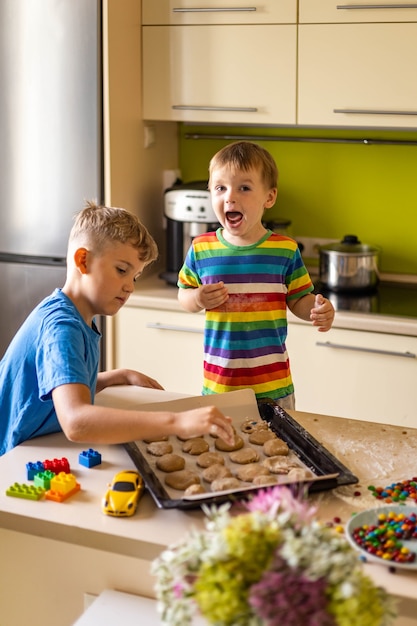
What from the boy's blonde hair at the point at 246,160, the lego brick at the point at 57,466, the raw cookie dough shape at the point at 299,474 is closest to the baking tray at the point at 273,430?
the raw cookie dough shape at the point at 299,474

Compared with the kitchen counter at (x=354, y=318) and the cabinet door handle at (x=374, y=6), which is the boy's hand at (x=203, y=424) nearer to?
the kitchen counter at (x=354, y=318)

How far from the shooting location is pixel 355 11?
282 cm

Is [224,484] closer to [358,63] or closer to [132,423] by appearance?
[132,423]

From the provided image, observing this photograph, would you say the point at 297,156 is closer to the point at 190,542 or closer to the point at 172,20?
the point at 172,20

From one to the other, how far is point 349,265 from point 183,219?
60 cm

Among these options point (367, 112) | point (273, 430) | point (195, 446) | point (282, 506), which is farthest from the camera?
point (367, 112)

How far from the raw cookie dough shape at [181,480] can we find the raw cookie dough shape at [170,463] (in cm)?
3

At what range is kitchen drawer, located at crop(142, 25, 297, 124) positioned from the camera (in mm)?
2971

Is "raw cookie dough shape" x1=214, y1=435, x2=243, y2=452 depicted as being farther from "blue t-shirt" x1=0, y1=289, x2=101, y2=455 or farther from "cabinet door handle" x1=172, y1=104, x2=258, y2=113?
"cabinet door handle" x1=172, y1=104, x2=258, y2=113

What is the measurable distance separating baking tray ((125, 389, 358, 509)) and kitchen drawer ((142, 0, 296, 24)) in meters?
1.58

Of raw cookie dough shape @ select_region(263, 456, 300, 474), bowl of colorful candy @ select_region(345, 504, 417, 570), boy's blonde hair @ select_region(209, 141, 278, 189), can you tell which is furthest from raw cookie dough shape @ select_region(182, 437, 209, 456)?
boy's blonde hair @ select_region(209, 141, 278, 189)

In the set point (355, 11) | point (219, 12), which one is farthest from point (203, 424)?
point (219, 12)

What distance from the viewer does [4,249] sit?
326cm

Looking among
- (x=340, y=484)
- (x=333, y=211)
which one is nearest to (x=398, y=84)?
(x=333, y=211)
